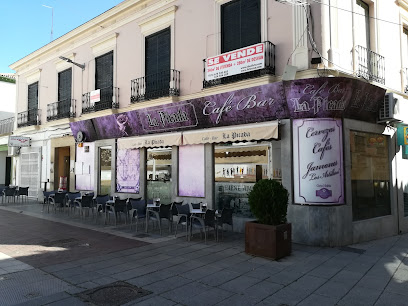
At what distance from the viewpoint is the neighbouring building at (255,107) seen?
774 centimetres

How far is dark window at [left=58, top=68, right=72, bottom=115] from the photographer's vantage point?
50.3 feet

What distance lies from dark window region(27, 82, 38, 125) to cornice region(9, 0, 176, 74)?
1.19m

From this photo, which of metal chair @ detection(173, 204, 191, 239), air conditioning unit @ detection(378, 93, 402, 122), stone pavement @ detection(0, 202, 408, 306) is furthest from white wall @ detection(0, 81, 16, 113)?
air conditioning unit @ detection(378, 93, 402, 122)

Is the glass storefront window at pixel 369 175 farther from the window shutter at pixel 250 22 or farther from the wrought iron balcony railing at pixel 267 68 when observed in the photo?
the window shutter at pixel 250 22

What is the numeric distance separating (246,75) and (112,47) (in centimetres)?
712

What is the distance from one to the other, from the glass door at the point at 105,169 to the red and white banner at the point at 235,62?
633 cm

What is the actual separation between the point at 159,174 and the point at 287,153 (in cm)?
529

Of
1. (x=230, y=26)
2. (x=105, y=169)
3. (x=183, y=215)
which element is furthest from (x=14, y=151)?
(x=230, y=26)

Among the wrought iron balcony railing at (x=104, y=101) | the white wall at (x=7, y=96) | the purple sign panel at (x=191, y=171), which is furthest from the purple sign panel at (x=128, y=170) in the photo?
the white wall at (x=7, y=96)

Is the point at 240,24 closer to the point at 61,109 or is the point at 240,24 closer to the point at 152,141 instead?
the point at 152,141

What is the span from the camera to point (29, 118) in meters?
18.0

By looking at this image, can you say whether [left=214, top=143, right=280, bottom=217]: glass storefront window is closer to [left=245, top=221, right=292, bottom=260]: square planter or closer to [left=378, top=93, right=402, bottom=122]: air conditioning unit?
[left=245, top=221, right=292, bottom=260]: square planter

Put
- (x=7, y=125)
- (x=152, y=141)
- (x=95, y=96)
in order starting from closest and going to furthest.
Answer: (x=152, y=141)
(x=95, y=96)
(x=7, y=125)

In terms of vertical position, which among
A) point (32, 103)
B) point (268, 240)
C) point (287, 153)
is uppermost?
point (32, 103)
